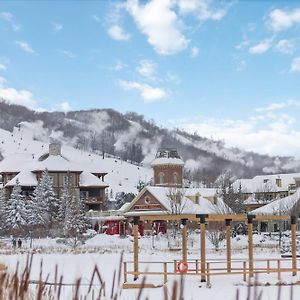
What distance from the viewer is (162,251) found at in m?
33.9

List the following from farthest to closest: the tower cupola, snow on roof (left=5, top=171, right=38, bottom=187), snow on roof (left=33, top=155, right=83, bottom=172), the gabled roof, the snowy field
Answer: the tower cupola, snow on roof (left=33, top=155, right=83, bottom=172), snow on roof (left=5, top=171, right=38, bottom=187), the gabled roof, the snowy field

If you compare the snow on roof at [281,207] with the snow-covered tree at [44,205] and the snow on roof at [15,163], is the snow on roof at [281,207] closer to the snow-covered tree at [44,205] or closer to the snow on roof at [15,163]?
the snow-covered tree at [44,205]

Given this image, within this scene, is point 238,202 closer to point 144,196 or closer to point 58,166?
point 144,196

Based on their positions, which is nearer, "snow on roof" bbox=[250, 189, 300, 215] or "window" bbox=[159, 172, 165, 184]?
"snow on roof" bbox=[250, 189, 300, 215]

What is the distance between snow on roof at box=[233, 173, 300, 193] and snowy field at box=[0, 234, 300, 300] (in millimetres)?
34702

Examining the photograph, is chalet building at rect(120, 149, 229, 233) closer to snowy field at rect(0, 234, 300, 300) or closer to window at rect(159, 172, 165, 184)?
window at rect(159, 172, 165, 184)

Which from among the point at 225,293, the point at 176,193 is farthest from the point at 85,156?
the point at 225,293

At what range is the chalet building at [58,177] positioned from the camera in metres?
59.8

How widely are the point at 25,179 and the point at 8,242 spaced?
19.1m

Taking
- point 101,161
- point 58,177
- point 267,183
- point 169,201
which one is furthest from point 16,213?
point 101,161

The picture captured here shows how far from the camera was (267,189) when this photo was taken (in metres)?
77.0

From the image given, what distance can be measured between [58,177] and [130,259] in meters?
32.8

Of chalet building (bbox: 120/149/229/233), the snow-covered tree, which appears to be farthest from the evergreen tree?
chalet building (bbox: 120/149/229/233)

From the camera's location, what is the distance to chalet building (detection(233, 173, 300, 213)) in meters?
74.3
